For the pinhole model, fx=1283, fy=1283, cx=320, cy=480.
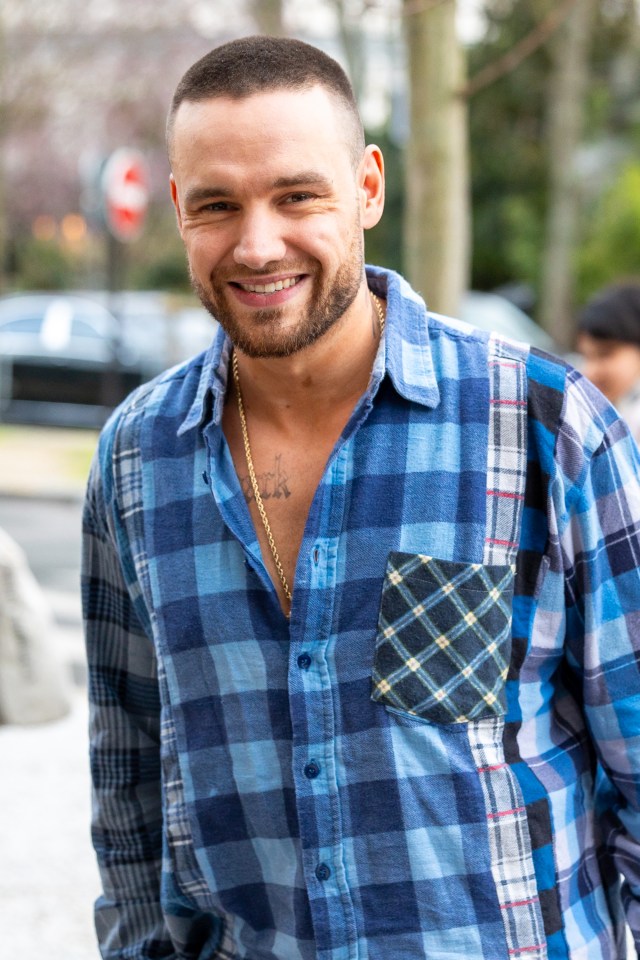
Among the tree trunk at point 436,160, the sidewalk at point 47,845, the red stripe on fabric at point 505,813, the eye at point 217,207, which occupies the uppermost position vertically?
the tree trunk at point 436,160

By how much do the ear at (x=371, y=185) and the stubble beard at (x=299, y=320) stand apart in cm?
7

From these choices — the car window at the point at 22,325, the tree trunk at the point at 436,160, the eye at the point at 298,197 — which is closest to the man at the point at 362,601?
the eye at the point at 298,197

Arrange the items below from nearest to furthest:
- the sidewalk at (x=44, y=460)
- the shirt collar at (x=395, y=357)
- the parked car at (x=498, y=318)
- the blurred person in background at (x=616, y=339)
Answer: the shirt collar at (x=395, y=357), the blurred person in background at (x=616, y=339), the sidewalk at (x=44, y=460), the parked car at (x=498, y=318)

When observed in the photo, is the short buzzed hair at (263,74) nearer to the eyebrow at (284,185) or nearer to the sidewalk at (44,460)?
the eyebrow at (284,185)

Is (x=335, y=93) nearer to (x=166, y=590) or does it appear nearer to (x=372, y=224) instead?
(x=372, y=224)

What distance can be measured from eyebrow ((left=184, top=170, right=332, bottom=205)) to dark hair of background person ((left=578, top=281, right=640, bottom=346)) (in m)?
3.44

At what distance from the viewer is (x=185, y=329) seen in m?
16.2

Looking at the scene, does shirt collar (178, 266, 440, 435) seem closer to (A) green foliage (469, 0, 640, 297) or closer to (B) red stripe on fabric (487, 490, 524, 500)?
(B) red stripe on fabric (487, 490, 524, 500)

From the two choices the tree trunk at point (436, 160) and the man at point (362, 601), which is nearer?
the man at point (362, 601)

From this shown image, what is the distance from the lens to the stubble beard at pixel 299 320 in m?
1.84

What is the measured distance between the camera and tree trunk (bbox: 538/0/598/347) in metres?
21.5

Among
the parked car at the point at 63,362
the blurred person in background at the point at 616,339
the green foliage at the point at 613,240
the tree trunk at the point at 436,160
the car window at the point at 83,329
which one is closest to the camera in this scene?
the blurred person in background at the point at 616,339

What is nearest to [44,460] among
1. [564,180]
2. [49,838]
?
[49,838]

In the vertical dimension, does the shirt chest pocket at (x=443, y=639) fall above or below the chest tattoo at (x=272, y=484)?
below
